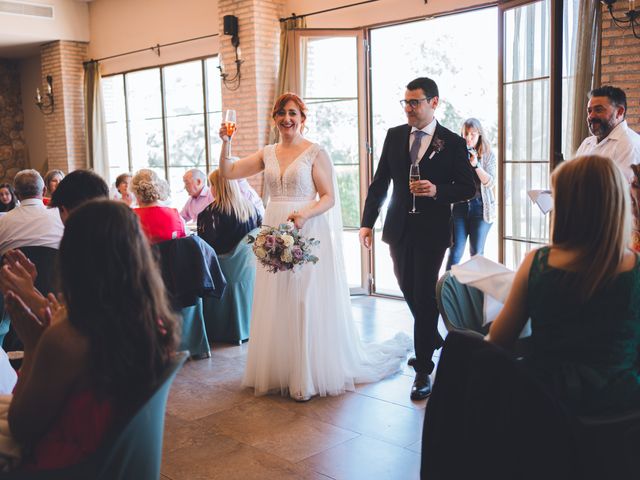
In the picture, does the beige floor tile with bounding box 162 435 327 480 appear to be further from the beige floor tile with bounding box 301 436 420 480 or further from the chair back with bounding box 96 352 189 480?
the chair back with bounding box 96 352 189 480

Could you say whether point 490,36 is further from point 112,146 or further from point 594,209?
point 594,209

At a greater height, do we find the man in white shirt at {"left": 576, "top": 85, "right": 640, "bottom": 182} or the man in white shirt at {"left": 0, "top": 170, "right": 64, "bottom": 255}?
the man in white shirt at {"left": 576, "top": 85, "right": 640, "bottom": 182}

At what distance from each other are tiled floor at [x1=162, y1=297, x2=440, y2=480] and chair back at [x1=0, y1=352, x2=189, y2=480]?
1486 mm

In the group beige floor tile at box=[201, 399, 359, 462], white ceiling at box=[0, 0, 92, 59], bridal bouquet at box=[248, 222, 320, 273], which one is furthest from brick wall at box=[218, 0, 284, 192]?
beige floor tile at box=[201, 399, 359, 462]

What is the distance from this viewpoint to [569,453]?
5.84 ft

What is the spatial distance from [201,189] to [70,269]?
195 inches

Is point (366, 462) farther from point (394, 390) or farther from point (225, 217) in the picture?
point (225, 217)

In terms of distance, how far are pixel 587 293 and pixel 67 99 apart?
38.0 ft

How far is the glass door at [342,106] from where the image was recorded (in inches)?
296

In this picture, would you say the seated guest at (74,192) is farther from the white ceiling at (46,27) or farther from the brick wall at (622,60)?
the white ceiling at (46,27)

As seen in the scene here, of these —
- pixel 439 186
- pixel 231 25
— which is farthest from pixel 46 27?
pixel 439 186

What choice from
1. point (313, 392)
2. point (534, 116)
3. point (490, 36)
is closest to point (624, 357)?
point (313, 392)

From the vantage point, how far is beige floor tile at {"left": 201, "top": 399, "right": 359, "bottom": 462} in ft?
11.6

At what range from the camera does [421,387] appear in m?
4.25
